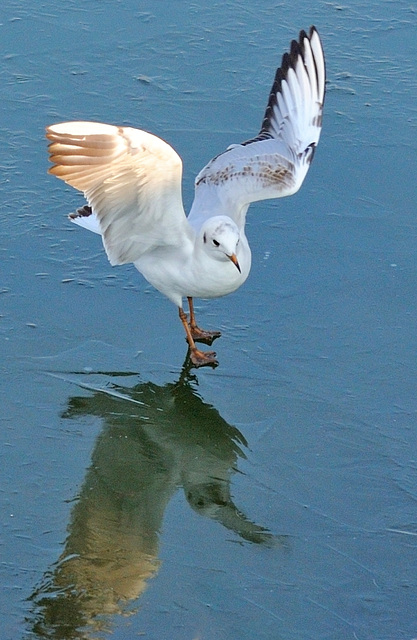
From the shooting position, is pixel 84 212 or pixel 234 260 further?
pixel 84 212

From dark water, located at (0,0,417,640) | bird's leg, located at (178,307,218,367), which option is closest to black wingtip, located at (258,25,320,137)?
dark water, located at (0,0,417,640)

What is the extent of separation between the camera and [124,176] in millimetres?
5133

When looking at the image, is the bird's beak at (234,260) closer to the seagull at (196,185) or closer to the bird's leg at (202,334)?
the seagull at (196,185)

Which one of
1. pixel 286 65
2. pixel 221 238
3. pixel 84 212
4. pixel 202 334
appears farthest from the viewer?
pixel 286 65

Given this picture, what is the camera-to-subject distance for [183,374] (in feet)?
18.2

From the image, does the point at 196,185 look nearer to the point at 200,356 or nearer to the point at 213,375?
the point at 200,356

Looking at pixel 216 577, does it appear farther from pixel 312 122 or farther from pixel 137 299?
pixel 312 122

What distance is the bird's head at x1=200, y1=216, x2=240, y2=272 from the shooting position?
17.6 ft

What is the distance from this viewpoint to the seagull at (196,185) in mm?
5043

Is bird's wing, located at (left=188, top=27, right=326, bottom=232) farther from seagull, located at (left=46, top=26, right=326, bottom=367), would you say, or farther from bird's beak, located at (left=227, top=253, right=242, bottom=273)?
bird's beak, located at (left=227, top=253, right=242, bottom=273)

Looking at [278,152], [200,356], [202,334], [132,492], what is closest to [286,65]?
[278,152]

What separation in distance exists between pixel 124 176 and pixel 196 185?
3.71 feet

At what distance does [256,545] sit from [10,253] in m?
2.63

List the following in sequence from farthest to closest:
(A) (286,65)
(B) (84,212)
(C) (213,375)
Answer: (A) (286,65)
(B) (84,212)
(C) (213,375)
